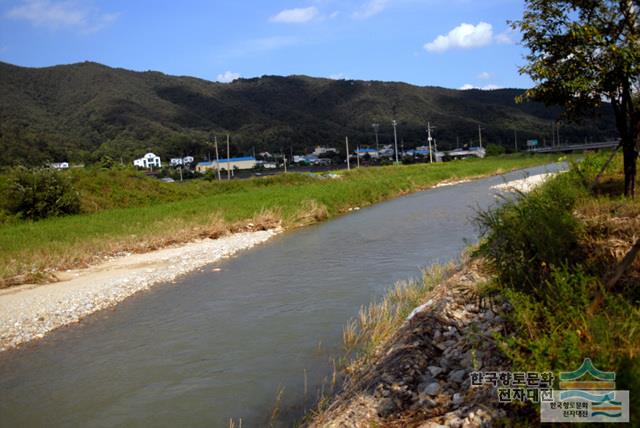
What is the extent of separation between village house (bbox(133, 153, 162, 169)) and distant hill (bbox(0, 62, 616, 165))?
178 cm

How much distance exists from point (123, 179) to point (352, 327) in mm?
37920

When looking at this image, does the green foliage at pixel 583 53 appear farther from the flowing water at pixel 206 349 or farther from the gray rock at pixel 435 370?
the gray rock at pixel 435 370

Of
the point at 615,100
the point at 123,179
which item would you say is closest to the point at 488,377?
the point at 615,100

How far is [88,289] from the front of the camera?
1530cm

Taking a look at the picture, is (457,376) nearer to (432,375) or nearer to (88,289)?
(432,375)

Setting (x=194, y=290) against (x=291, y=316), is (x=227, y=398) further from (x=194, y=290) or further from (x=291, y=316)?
(x=194, y=290)

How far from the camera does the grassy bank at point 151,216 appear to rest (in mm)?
19047

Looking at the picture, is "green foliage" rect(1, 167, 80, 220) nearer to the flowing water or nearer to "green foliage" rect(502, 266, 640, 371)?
the flowing water

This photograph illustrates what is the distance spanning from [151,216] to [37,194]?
8493mm

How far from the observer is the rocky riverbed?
508 cm

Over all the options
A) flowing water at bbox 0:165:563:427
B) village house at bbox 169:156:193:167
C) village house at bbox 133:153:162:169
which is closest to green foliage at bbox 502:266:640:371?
flowing water at bbox 0:165:563:427

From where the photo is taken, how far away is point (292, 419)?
274 inches

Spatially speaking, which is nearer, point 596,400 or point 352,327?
point 596,400

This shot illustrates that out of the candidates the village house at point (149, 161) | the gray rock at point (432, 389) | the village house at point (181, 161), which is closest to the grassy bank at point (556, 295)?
the gray rock at point (432, 389)
